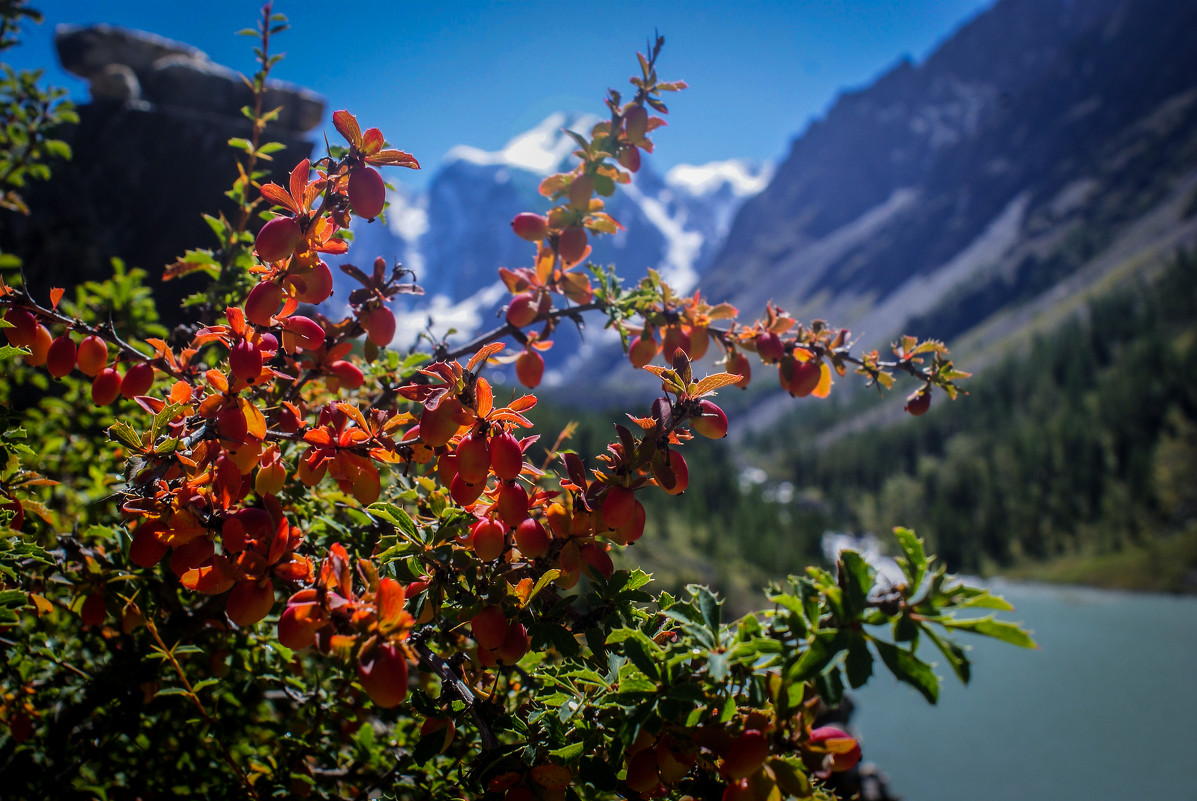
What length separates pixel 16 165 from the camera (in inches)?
125

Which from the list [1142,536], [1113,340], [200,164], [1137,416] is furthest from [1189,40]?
[200,164]

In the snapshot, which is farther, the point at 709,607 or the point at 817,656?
the point at 709,607

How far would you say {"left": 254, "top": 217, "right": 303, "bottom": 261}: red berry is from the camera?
1.28m

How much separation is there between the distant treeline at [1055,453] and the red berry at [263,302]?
6790 centimetres

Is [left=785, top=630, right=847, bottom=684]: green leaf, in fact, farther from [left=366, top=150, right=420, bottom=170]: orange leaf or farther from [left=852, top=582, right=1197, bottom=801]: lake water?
[left=852, top=582, right=1197, bottom=801]: lake water

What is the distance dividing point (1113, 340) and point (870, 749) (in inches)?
3639

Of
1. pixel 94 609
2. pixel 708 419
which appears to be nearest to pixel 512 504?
pixel 708 419

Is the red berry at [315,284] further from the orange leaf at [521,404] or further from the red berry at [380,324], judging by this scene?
the orange leaf at [521,404]

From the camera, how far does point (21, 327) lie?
1.42 metres

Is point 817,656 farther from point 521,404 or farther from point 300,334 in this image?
point 300,334

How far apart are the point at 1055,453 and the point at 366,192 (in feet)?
313

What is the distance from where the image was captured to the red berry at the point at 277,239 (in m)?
1.28

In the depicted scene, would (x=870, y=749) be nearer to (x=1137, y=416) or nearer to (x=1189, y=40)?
(x=1137, y=416)

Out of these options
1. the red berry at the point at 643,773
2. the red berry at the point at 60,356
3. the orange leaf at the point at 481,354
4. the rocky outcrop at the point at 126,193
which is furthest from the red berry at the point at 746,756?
the rocky outcrop at the point at 126,193
